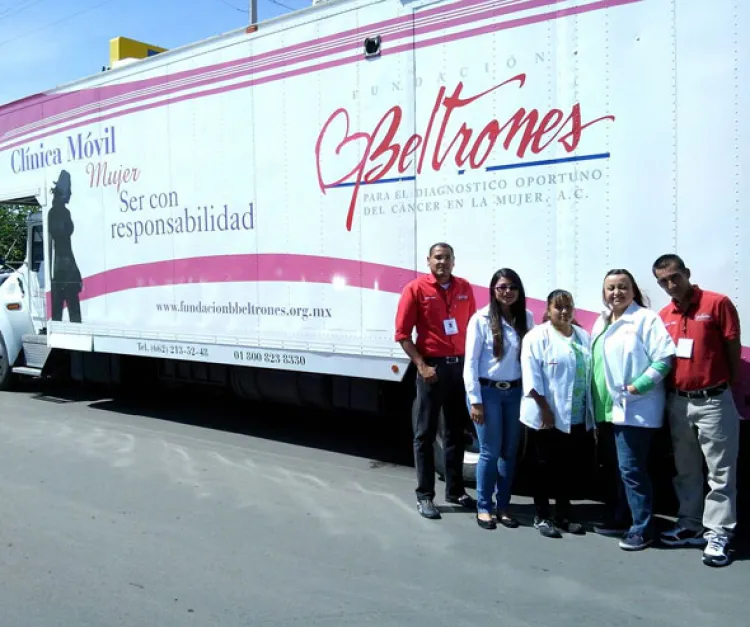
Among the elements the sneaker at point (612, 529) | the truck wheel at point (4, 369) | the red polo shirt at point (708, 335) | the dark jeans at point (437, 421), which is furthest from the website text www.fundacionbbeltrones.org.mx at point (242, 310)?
the truck wheel at point (4, 369)

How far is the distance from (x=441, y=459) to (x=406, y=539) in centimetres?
113

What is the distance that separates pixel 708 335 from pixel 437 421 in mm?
1868

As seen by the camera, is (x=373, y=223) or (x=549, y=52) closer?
(x=549, y=52)

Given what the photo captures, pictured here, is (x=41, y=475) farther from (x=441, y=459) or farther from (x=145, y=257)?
(x=441, y=459)

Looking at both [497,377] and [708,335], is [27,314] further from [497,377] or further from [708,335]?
[708,335]

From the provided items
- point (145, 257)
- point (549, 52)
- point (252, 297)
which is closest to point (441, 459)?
point (252, 297)

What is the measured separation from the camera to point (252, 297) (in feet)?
22.1

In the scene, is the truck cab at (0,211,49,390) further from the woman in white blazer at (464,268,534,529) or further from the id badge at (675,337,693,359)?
the id badge at (675,337,693,359)

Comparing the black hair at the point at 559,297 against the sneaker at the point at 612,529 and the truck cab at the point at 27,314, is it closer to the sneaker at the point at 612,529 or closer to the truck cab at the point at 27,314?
the sneaker at the point at 612,529

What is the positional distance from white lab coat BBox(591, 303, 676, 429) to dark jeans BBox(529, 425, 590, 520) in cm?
34

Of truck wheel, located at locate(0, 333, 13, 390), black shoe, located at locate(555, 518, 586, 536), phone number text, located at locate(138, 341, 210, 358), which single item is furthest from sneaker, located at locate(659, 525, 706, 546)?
truck wheel, located at locate(0, 333, 13, 390)

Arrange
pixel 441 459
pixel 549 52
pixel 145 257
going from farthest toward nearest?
pixel 145 257 < pixel 441 459 < pixel 549 52

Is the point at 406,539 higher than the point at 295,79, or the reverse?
the point at 295,79

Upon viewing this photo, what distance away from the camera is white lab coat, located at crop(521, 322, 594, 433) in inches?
179
